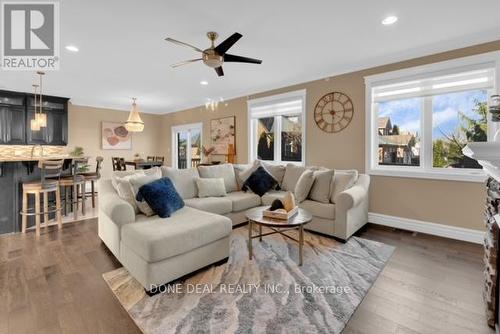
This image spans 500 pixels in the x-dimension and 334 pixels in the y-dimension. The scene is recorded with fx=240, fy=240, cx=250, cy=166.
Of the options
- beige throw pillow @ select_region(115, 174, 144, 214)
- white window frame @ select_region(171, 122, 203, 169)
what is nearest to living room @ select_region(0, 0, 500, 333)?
beige throw pillow @ select_region(115, 174, 144, 214)

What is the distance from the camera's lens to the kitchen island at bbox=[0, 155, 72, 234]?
3.44 m

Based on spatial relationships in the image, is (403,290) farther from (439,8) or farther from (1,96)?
(1,96)

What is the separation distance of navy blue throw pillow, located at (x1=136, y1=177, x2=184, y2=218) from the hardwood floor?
28.1 inches

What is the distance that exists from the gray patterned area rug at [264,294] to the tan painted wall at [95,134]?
18.8ft

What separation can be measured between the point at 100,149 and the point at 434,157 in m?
7.94

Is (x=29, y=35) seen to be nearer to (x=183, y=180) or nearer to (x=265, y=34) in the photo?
(x=183, y=180)

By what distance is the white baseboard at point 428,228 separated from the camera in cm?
312

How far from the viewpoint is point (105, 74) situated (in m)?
4.49

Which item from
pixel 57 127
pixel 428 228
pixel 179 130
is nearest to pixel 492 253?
pixel 428 228

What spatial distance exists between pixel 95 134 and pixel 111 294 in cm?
630

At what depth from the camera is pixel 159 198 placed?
260 cm

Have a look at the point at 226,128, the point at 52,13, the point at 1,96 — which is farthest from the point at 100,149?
the point at 52,13

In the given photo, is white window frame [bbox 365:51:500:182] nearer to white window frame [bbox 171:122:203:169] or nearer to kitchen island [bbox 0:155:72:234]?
white window frame [bbox 171:122:203:169]

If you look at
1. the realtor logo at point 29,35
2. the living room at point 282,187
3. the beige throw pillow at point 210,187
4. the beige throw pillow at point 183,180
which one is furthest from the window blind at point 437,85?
the realtor logo at point 29,35
